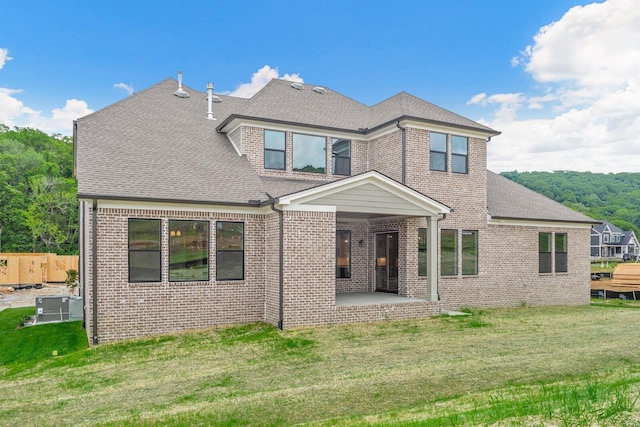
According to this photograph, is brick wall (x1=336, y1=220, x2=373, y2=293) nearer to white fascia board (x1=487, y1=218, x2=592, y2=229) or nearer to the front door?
the front door

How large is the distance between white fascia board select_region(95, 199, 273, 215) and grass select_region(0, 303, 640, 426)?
9.58 ft

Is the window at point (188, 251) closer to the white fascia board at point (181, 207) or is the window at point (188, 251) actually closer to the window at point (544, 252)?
the white fascia board at point (181, 207)

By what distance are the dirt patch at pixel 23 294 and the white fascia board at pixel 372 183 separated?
13707mm

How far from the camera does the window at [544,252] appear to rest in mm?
16422

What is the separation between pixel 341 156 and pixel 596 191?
89.0 meters

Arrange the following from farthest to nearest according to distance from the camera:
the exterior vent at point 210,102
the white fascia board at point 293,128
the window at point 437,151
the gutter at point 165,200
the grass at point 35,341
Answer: the exterior vent at point 210,102
the window at point 437,151
the white fascia board at point 293,128
the gutter at point 165,200
the grass at point 35,341

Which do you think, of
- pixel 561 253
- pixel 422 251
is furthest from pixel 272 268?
pixel 561 253

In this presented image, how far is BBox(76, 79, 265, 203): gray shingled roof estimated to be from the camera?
10.7 metres

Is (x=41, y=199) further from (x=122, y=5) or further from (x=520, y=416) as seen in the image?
(x=520, y=416)

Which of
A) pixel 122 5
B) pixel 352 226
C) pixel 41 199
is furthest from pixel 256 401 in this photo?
pixel 41 199

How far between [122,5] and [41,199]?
23.4m

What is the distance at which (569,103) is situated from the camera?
3469 cm

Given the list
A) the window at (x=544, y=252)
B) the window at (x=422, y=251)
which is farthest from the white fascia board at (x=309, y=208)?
the window at (x=544, y=252)

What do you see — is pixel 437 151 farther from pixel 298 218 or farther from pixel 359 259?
pixel 298 218
